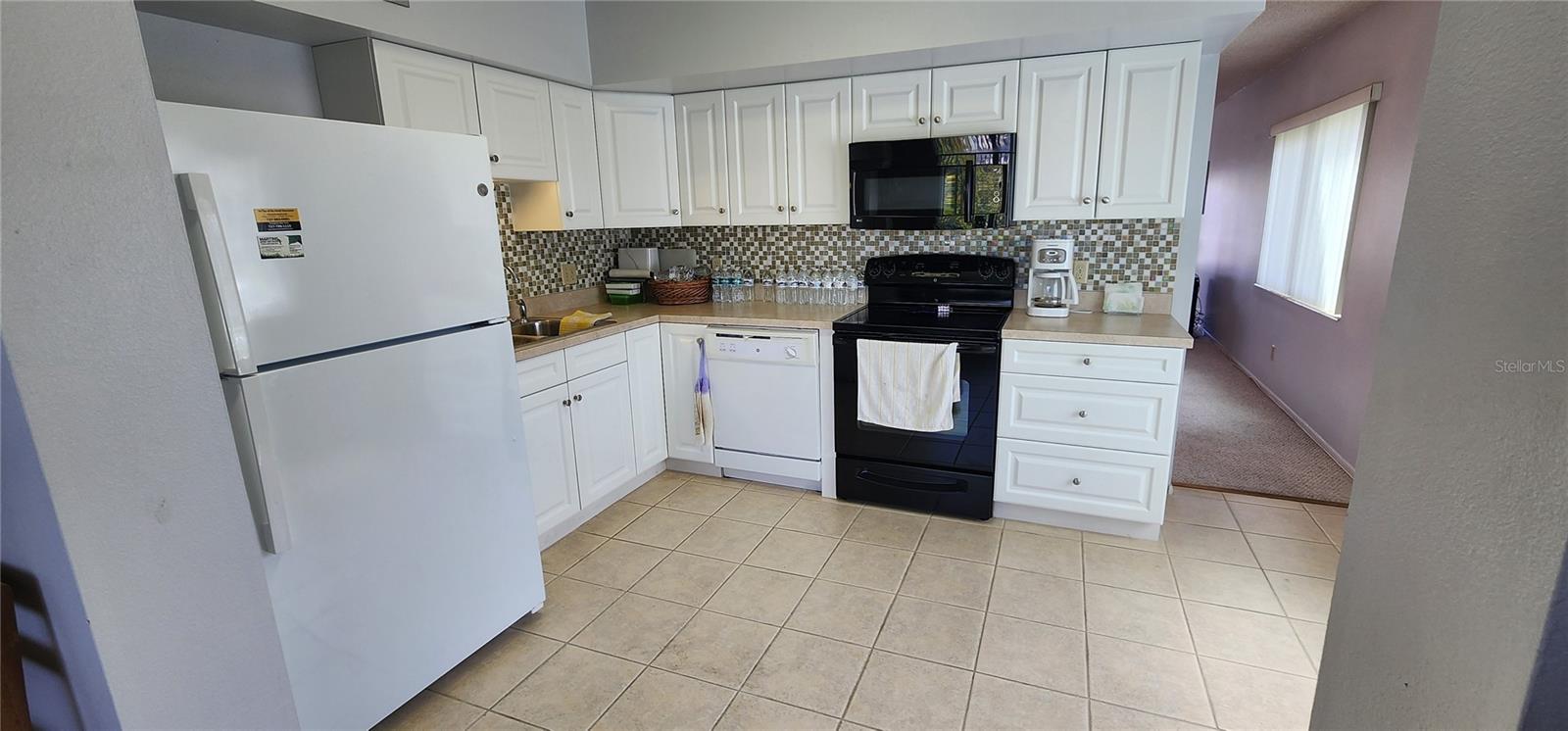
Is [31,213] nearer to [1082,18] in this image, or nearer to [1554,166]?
[1554,166]

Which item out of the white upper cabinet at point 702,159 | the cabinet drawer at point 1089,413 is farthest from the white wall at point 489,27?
the cabinet drawer at point 1089,413

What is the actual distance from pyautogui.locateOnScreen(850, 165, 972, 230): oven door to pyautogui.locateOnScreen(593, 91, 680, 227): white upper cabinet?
0.98m

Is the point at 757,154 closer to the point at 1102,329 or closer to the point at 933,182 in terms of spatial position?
the point at 933,182

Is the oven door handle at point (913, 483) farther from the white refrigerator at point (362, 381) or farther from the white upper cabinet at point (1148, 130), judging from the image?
the white refrigerator at point (362, 381)

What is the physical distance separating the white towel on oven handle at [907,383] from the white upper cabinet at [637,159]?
1.31 meters

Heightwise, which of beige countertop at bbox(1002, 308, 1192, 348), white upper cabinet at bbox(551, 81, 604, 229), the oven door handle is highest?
white upper cabinet at bbox(551, 81, 604, 229)

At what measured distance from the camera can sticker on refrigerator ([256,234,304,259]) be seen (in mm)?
1461

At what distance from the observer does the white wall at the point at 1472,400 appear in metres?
0.52

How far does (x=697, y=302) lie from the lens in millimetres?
3684

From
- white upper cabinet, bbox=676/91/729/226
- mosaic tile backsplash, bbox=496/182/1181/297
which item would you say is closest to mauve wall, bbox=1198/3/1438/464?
mosaic tile backsplash, bbox=496/182/1181/297

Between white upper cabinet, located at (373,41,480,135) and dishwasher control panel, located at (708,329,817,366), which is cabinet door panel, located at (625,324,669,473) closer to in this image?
dishwasher control panel, located at (708,329,817,366)

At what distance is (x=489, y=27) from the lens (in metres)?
2.61

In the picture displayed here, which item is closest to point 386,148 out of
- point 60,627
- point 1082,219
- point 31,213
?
point 31,213

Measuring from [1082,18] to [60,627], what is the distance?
10.0 ft
